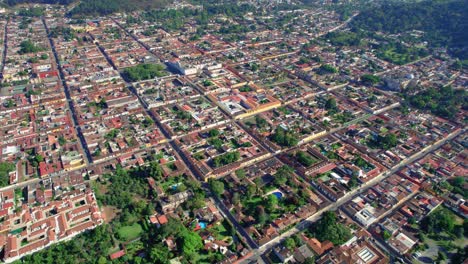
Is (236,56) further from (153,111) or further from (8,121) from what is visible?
(8,121)

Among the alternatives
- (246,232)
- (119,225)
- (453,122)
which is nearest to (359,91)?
(453,122)

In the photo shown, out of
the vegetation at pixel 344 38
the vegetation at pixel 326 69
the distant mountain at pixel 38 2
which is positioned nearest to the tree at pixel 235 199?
the vegetation at pixel 326 69

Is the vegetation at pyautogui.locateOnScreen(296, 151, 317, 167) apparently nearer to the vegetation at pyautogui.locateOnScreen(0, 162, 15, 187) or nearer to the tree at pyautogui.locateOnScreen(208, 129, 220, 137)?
the tree at pyautogui.locateOnScreen(208, 129, 220, 137)

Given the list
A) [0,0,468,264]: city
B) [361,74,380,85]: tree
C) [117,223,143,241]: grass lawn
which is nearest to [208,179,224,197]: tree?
[0,0,468,264]: city

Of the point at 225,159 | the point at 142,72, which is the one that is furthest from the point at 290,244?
the point at 142,72

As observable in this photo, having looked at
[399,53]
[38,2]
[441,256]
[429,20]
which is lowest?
[38,2]

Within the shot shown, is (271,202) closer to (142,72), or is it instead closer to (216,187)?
(216,187)
